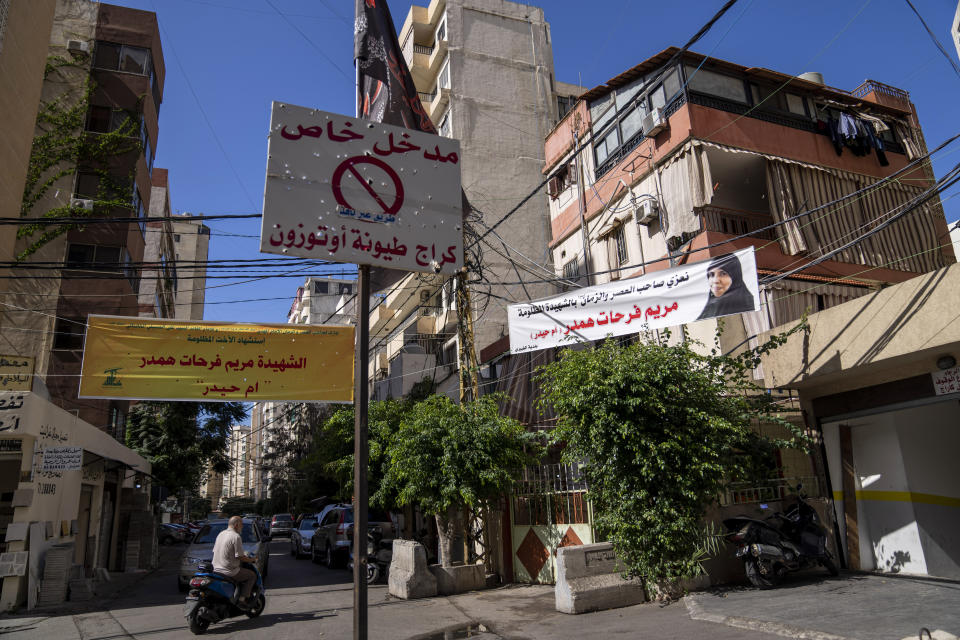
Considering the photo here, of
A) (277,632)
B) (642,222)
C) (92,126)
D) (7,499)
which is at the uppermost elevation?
(92,126)

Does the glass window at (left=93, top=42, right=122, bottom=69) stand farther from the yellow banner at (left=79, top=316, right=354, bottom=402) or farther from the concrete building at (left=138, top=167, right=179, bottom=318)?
the yellow banner at (left=79, top=316, right=354, bottom=402)

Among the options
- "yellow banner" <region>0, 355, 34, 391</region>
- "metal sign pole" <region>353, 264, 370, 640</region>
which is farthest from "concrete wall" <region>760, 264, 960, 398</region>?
"yellow banner" <region>0, 355, 34, 391</region>

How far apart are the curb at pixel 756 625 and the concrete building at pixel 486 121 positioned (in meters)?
18.3

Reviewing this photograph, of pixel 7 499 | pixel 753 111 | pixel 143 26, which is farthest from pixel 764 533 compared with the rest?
pixel 143 26

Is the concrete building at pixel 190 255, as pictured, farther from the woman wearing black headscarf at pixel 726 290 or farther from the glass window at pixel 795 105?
the woman wearing black headscarf at pixel 726 290

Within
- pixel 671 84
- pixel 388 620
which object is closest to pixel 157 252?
pixel 671 84

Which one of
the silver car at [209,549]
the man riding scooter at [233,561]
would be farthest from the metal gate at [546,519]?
the silver car at [209,549]

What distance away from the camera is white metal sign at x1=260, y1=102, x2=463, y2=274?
16.7 feet

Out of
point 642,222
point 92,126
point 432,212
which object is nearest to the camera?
point 432,212

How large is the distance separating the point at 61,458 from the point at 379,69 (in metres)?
10.6

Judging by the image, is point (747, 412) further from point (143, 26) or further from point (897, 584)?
point (143, 26)

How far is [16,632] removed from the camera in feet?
32.0

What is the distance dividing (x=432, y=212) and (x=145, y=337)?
8.78 m

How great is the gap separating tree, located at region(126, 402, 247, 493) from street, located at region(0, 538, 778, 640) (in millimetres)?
15465
